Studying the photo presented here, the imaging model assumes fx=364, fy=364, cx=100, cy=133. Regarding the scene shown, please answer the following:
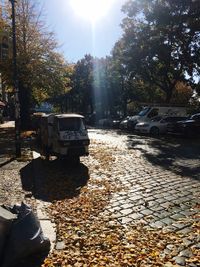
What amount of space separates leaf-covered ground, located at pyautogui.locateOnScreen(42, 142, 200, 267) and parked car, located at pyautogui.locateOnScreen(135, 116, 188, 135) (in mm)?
21876

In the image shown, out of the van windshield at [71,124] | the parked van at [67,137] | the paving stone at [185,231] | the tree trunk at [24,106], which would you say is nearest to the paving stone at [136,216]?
the paving stone at [185,231]

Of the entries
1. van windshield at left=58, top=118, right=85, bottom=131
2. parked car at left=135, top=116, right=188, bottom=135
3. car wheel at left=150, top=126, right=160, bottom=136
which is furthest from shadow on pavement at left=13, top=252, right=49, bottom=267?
car wheel at left=150, top=126, right=160, bottom=136

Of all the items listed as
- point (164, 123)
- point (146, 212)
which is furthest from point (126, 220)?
point (164, 123)

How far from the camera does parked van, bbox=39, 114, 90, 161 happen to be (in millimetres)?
14633

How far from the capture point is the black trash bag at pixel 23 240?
17.9 ft

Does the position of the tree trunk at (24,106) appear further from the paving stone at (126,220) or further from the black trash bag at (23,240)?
the black trash bag at (23,240)

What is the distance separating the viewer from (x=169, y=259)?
569cm

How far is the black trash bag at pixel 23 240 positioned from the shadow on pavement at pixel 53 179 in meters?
3.70

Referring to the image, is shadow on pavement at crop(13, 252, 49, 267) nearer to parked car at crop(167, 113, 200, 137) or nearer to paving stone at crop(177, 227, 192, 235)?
paving stone at crop(177, 227, 192, 235)

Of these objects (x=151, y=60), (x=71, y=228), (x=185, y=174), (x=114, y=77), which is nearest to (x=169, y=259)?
(x=71, y=228)

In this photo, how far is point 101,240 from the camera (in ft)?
21.5

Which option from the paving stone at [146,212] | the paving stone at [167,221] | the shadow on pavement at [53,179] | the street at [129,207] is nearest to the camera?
the street at [129,207]

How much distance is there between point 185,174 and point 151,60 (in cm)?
2746

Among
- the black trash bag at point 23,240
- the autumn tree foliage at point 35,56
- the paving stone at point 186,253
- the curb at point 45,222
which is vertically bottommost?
the curb at point 45,222
